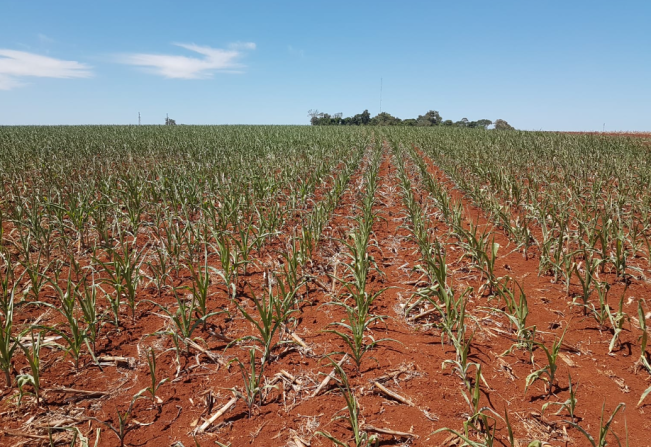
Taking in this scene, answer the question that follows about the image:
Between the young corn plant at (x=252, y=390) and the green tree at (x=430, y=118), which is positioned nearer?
the young corn plant at (x=252, y=390)

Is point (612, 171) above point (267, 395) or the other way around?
above

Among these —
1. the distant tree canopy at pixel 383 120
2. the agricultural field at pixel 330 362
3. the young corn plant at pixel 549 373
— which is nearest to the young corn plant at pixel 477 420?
the agricultural field at pixel 330 362

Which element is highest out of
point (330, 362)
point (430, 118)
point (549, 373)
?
point (430, 118)

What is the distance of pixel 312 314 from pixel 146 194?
429 cm

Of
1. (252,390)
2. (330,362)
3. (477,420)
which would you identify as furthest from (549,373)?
(252,390)

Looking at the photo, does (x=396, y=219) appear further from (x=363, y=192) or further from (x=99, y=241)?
(x=99, y=241)

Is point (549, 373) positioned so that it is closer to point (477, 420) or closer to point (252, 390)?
point (477, 420)

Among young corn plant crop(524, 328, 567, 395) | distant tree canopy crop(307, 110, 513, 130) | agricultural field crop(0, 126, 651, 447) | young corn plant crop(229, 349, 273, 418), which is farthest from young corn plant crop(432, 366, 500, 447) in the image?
distant tree canopy crop(307, 110, 513, 130)

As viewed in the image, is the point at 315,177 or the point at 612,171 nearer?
the point at 315,177

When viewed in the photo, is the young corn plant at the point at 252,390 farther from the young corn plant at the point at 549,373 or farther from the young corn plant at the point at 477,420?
the young corn plant at the point at 549,373

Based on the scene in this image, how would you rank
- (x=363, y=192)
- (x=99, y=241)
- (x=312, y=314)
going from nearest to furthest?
1. (x=312, y=314)
2. (x=99, y=241)
3. (x=363, y=192)

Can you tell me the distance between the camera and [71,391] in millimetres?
2225

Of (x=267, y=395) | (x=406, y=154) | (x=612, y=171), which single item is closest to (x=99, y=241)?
(x=267, y=395)

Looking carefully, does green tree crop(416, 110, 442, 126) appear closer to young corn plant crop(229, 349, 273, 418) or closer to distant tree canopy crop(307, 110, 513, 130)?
distant tree canopy crop(307, 110, 513, 130)
